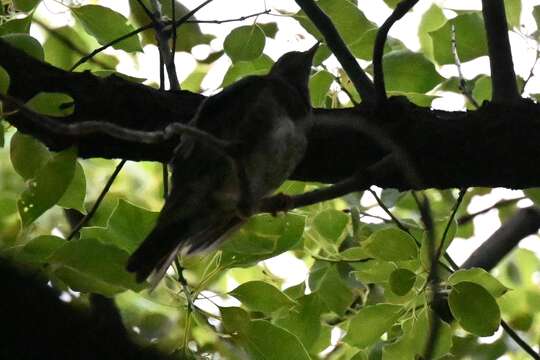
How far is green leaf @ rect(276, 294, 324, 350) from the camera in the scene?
2.56 m

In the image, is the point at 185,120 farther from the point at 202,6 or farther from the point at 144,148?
the point at 202,6

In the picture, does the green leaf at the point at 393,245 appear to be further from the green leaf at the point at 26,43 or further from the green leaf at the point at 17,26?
the green leaf at the point at 17,26

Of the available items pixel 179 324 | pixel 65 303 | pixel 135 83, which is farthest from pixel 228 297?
pixel 65 303

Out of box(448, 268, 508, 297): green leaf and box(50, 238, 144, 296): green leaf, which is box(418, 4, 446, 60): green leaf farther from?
box(50, 238, 144, 296): green leaf

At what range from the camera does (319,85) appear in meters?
2.52

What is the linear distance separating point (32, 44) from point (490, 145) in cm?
116

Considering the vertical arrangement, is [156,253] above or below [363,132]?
below

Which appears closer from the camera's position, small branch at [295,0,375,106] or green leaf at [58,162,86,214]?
small branch at [295,0,375,106]

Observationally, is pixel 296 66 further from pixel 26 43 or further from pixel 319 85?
pixel 26 43

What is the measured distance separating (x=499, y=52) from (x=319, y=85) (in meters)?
0.54

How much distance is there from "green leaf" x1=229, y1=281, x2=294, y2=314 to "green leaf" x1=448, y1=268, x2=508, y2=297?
425 millimetres

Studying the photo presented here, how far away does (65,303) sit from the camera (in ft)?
2.26

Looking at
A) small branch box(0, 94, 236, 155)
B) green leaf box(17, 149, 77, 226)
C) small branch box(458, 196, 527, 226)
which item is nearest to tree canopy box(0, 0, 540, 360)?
green leaf box(17, 149, 77, 226)

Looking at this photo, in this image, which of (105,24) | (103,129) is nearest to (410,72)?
(105,24)
